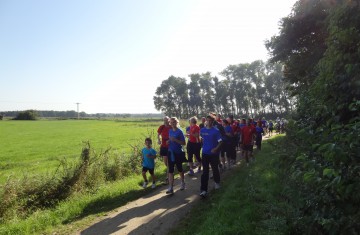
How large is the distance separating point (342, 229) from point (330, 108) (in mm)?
1708

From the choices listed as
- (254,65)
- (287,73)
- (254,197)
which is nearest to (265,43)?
(287,73)

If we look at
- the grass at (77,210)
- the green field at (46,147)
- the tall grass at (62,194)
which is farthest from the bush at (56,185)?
the green field at (46,147)

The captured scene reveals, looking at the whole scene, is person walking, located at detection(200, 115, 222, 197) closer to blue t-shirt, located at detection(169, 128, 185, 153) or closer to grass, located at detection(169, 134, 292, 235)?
grass, located at detection(169, 134, 292, 235)

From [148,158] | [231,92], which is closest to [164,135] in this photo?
[148,158]

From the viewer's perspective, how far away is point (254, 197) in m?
7.23

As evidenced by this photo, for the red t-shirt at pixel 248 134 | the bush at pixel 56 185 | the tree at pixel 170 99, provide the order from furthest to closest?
the tree at pixel 170 99 < the red t-shirt at pixel 248 134 < the bush at pixel 56 185

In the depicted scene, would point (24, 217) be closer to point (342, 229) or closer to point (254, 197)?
point (254, 197)

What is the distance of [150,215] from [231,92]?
265 ft

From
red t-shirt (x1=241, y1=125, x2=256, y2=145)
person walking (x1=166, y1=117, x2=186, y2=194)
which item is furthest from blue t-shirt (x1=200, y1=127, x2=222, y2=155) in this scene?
red t-shirt (x1=241, y1=125, x2=256, y2=145)

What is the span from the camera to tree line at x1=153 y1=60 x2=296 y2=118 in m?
79.3

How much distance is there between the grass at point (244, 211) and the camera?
17.4 feet

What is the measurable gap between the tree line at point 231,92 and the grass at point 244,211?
66.5 metres

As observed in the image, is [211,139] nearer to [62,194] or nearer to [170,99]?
[62,194]

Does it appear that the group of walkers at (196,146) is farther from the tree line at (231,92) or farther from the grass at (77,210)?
the tree line at (231,92)
